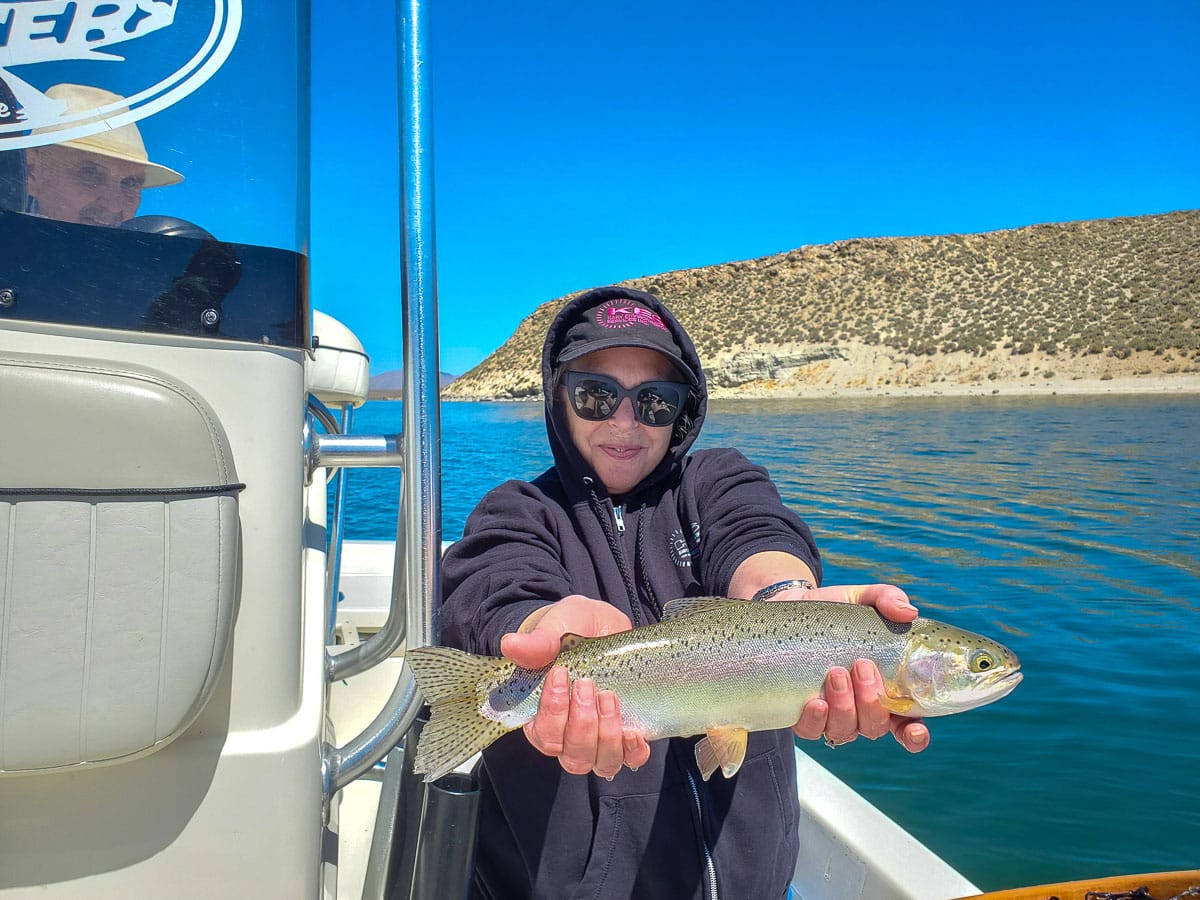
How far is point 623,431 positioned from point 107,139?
145 centimetres

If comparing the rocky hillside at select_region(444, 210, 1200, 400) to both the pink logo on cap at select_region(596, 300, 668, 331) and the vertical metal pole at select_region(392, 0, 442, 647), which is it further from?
the vertical metal pole at select_region(392, 0, 442, 647)

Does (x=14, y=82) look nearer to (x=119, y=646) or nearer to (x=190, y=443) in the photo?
(x=190, y=443)

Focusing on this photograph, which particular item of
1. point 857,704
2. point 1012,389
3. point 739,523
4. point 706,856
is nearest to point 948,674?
point 857,704

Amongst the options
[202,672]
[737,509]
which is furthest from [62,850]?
[737,509]

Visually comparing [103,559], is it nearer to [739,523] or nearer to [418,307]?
[418,307]

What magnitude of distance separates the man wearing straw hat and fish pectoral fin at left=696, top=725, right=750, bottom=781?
1.71 m

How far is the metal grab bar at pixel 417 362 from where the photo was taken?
1700mm

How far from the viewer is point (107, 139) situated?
1511 millimetres

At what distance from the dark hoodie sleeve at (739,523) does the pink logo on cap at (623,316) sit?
1.60 ft

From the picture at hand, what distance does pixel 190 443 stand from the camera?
59.6 inches

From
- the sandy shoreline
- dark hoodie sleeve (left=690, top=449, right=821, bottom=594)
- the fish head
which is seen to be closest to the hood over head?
dark hoodie sleeve (left=690, top=449, right=821, bottom=594)

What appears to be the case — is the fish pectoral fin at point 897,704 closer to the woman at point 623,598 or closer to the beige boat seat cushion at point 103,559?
the woman at point 623,598

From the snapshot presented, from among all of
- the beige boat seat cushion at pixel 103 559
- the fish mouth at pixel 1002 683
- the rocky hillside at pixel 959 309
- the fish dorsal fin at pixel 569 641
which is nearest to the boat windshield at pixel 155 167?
the beige boat seat cushion at pixel 103 559

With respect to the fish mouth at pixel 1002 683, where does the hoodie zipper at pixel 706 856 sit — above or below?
below
